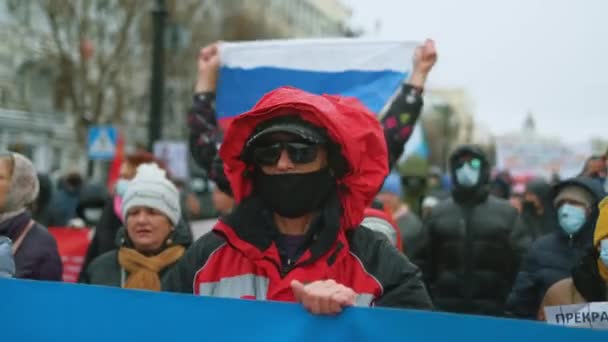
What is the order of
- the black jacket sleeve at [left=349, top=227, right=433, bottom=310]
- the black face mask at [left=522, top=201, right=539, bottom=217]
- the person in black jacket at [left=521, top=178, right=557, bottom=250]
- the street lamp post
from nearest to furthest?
the black jacket sleeve at [left=349, top=227, right=433, bottom=310], the person in black jacket at [left=521, top=178, right=557, bottom=250], the black face mask at [left=522, top=201, right=539, bottom=217], the street lamp post

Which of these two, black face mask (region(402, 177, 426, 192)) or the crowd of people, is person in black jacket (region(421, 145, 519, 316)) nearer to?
the crowd of people

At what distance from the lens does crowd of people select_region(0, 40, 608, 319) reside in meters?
2.63

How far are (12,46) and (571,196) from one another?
23.1 m

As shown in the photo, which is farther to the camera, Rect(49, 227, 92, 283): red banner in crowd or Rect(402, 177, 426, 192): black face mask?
Rect(402, 177, 426, 192): black face mask

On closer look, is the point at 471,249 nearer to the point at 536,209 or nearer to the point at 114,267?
the point at 114,267

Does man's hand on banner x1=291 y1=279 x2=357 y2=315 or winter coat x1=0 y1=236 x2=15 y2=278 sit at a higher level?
man's hand on banner x1=291 y1=279 x2=357 y2=315

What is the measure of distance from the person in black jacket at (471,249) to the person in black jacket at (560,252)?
82cm

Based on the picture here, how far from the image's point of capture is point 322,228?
269 centimetres

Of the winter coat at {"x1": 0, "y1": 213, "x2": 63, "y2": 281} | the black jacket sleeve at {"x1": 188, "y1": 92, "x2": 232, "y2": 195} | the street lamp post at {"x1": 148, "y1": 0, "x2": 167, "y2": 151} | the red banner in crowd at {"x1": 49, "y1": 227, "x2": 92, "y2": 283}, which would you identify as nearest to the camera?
→ the winter coat at {"x1": 0, "y1": 213, "x2": 63, "y2": 281}

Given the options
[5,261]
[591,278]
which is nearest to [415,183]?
[591,278]

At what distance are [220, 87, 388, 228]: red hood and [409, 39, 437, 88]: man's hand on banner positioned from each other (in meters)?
1.26

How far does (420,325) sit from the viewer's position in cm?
225

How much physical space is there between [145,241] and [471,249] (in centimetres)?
203

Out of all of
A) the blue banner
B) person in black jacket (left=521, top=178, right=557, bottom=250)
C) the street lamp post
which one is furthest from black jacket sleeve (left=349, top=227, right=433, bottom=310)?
the street lamp post
